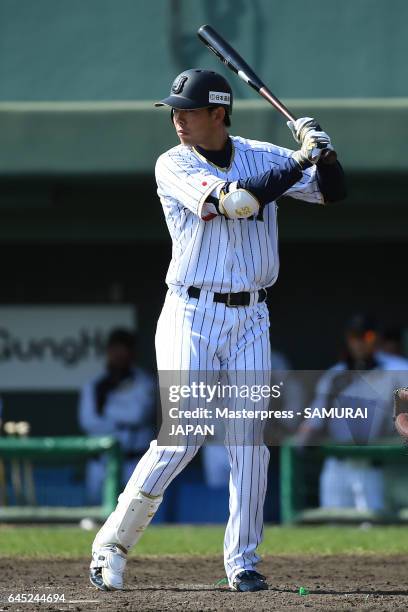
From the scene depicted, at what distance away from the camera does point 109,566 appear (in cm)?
457

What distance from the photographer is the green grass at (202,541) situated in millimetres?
6371

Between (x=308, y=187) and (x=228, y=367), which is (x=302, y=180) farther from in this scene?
(x=228, y=367)

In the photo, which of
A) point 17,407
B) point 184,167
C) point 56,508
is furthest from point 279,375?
point 17,407

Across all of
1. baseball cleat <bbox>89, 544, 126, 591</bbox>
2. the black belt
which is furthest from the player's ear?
baseball cleat <bbox>89, 544, 126, 591</bbox>

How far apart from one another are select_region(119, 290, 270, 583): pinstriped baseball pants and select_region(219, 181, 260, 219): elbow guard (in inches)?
13.5

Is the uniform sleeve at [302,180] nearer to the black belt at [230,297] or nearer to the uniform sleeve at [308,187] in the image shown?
the uniform sleeve at [308,187]

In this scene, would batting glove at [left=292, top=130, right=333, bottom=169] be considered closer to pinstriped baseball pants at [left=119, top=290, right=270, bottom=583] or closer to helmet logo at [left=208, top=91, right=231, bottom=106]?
helmet logo at [left=208, top=91, right=231, bottom=106]

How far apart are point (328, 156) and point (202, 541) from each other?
3.10 metres

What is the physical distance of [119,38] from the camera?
9.34 m

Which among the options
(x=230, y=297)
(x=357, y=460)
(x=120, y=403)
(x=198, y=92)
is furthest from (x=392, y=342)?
(x=198, y=92)

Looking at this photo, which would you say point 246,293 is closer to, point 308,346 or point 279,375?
point 279,375

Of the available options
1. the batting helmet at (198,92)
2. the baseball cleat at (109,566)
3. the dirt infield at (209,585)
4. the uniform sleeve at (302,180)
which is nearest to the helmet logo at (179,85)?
the batting helmet at (198,92)

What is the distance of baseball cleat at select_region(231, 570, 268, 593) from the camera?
178 inches

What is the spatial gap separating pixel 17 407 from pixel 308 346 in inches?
98.9
